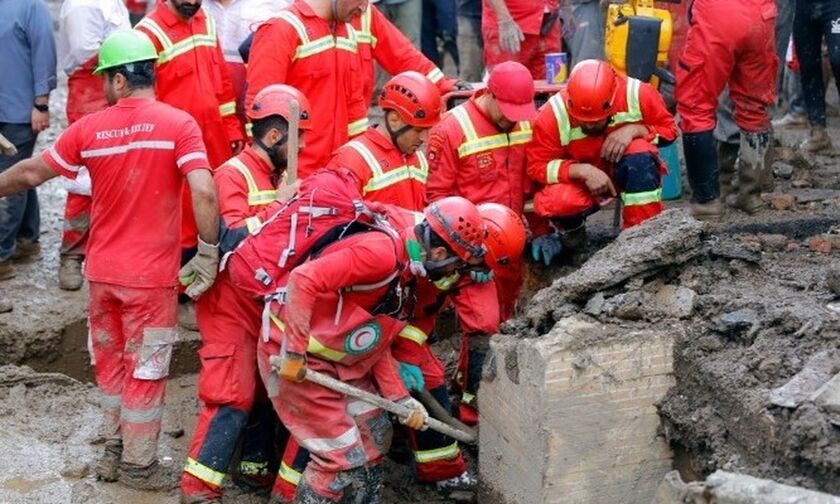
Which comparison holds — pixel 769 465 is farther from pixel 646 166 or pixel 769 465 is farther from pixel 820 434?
pixel 646 166

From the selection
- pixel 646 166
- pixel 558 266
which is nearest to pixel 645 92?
pixel 646 166

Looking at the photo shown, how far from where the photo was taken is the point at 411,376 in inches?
276

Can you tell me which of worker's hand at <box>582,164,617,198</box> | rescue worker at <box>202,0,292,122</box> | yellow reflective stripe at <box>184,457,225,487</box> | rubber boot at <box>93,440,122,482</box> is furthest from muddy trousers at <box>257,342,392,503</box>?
rescue worker at <box>202,0,292,122</box>

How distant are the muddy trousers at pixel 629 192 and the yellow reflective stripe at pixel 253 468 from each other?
2.31m

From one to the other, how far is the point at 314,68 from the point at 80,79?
190 cm

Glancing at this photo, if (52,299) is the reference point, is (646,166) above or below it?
above

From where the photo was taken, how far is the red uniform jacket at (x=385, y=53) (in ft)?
28.3

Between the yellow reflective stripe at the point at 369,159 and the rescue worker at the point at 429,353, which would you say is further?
the yellow reflective stripe at the point at 369,159

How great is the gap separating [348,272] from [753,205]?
13.4 ft

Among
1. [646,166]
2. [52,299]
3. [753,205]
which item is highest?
[646,166]

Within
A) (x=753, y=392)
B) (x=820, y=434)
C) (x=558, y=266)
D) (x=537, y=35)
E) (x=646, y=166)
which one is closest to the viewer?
(x=820, y=434)

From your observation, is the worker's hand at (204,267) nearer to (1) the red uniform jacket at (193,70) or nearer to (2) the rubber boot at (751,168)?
(1) the red uniform jacket at (193,70)

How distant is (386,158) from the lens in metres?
7.43

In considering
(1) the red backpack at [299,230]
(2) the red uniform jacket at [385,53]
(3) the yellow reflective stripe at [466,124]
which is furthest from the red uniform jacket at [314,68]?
(1) the red backpack at [299,230]
